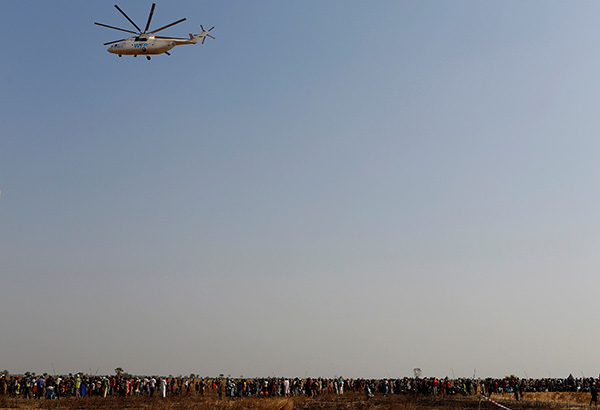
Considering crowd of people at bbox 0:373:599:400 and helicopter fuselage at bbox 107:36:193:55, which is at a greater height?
helicopter fuselage at bbox 107:36:193:55

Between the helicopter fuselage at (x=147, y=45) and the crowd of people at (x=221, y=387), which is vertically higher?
the helicopter fuselage at (x=147, y=45)

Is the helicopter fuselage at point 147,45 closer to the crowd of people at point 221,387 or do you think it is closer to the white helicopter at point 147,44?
the white helicopter at point 147,44

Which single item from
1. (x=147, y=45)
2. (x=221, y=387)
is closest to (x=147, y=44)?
(x=147, y=45)

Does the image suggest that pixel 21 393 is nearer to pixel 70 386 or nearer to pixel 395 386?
pixel 70 386

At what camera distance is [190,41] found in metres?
33.7

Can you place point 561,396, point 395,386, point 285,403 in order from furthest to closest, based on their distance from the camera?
point 395,386, point 561,396, point 285,403

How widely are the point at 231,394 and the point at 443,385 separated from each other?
49.6 feet

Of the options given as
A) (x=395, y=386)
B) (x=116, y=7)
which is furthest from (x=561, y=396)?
(x=116, y=7)

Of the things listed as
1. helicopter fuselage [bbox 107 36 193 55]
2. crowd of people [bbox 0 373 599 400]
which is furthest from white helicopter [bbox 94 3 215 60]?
crowd of people [bbox 0 373 599 400]

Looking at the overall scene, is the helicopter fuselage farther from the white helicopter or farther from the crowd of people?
the crowd of people

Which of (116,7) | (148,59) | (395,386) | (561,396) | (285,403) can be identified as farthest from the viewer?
(395,386)

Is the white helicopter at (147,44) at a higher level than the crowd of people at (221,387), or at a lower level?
higher

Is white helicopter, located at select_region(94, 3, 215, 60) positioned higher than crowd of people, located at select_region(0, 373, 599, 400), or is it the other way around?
white helicopter, located at select_region(94, 3, 215, 60)

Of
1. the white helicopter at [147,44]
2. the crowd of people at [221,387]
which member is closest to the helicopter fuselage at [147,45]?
the white helicopter at [147,44]
